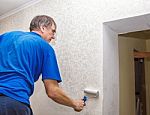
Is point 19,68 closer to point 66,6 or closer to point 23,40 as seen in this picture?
point 23,40

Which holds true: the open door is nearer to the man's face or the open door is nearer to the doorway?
the doorway

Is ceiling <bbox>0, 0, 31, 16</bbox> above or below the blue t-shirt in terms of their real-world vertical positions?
above

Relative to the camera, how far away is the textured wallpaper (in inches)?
69.5

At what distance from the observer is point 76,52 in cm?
193

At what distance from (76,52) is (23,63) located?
0.77 meters

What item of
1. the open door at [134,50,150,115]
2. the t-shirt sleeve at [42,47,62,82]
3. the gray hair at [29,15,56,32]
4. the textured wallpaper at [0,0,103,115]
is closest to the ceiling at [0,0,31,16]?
the textured wallpaper at [0,0,103,115]

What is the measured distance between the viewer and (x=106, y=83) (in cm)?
174

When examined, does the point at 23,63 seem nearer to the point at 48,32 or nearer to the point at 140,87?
the point at 48,32

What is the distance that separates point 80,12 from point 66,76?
0.55m

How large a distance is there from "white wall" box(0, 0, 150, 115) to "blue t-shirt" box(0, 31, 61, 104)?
0.51 m

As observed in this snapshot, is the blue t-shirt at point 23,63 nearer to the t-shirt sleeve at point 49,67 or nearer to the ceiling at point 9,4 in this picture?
the t-shirt sleeve at point 49,67

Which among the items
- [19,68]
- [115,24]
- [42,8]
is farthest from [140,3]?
[42,8]

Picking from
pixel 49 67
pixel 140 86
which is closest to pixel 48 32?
pixel 49 67

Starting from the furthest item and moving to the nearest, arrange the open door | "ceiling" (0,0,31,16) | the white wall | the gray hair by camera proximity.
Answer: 1. the open door
2. "ceiling" (0,0,31,16)
3. the white wall
4. the gray hair
